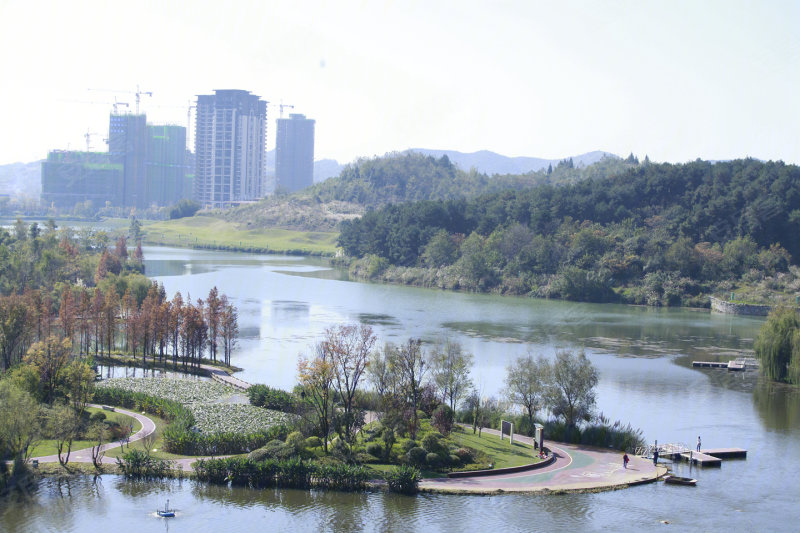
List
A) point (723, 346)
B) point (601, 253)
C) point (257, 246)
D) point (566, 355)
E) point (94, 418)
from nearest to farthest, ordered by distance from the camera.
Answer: point (94, 418)
point (566, 355)
point (723, 346)
point (601, 253)
point (257, 246)

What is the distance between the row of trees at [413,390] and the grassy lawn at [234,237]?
86.6 meters

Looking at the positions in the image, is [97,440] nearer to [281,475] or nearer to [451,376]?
[281,475]

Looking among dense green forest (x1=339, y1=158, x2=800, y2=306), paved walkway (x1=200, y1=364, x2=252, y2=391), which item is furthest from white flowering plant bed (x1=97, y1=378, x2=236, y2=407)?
dense green forest (x1=339, y1=158, x2=800, y2=306)

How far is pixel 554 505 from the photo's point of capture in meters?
23.7

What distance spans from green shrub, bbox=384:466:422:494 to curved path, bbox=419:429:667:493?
32 cm

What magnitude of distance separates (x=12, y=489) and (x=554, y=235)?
2785 inches

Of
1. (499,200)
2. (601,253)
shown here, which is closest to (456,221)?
(499,200)

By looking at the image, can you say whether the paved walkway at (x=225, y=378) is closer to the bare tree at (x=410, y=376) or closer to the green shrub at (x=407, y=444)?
the bare tree at (x=410, y=376)

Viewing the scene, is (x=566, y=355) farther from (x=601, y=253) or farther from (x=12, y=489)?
(x=601, y=253)

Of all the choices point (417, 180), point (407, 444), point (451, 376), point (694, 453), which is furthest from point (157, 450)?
point (417, 180)

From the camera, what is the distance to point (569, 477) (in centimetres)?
2580

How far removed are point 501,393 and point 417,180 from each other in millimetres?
131537

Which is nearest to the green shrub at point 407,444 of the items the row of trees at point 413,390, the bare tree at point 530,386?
the row of trees at point 413,390

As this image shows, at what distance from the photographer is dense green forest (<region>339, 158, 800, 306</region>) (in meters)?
77.8
